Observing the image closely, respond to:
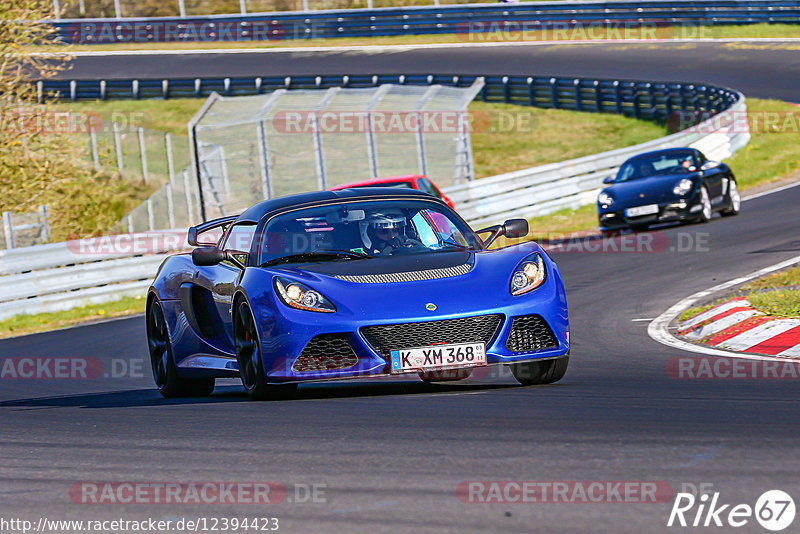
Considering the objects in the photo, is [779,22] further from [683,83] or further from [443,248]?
[443,248]

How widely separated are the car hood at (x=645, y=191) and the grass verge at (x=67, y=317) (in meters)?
7.64

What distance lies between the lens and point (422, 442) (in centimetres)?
577

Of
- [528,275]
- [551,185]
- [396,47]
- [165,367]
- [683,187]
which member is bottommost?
[551,185]

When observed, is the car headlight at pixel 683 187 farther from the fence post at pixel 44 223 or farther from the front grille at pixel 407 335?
the front grille at pixel 407 335

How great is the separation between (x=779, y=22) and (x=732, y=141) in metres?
19.7

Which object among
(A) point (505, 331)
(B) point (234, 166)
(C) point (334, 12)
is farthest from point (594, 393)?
(C) point (334, 12)

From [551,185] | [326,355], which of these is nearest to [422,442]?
[326,355]

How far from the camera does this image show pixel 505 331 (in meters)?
7.37

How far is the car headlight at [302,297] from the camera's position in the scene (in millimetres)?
7312

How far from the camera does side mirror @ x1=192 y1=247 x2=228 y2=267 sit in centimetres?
834

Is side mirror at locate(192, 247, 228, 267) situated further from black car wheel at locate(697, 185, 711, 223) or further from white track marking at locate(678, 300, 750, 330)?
black car wheel at locate(697, 185, 711, 223)

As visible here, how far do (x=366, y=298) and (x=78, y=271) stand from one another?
12111mm

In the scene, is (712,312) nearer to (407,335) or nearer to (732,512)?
(407,335)

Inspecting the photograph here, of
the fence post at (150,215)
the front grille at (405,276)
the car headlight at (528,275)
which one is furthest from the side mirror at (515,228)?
the fence post at (150,215)
